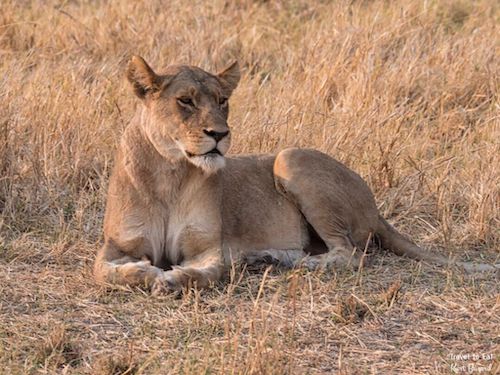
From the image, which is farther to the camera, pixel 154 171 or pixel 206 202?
pixel 206 202

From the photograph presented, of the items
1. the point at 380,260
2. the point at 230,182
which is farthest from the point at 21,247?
the point at 380,260

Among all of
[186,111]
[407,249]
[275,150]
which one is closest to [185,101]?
[186,111]

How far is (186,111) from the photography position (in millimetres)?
4930

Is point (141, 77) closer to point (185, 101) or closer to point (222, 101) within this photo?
point (185, 101)

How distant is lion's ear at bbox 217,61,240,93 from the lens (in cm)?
521

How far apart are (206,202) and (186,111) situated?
1.52 ft

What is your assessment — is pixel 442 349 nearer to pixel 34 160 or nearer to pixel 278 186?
pixel 278 186

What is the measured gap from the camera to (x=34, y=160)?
Answer: 628cm

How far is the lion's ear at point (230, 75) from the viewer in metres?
5.21

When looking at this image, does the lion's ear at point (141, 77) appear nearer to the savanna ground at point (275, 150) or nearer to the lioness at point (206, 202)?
the lioness at point (206, 202)

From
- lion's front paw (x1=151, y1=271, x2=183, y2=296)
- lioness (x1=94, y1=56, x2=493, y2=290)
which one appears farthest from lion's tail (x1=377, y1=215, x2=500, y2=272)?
lion's front paw (x1=151, y1=271, x2=183, y2=296)

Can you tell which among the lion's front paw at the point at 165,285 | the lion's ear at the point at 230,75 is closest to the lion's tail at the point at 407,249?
the lion's ear at the point at 230,75

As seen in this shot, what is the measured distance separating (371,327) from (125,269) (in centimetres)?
109

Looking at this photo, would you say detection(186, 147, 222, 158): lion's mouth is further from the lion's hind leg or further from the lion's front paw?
the lion's hind leg
